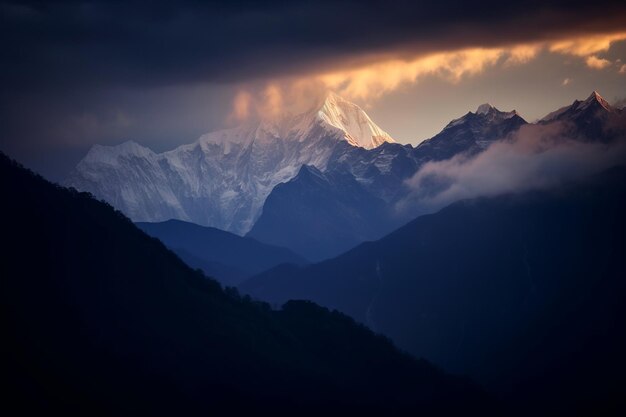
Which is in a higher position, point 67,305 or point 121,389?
point 67,305

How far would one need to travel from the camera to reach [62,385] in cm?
15312

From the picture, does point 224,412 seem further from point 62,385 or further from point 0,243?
point 0,243

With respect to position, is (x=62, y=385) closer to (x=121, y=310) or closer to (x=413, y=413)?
(x=121, y=310)

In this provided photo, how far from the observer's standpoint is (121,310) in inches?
7323

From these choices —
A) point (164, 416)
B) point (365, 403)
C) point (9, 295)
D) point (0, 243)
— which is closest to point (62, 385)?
point (164, 416)

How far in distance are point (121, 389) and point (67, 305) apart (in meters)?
24.1

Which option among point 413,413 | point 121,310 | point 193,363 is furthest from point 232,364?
point 413,413

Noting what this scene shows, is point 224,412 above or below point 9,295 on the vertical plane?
below

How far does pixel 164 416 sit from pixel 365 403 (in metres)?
43.7

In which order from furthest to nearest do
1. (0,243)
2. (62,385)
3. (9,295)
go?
(0,243) → (9,295) → (62,385)

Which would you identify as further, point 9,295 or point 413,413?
point 413,413

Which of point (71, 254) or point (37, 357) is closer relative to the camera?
point (37, 357)

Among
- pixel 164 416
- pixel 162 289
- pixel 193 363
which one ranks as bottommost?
pixel 164 416

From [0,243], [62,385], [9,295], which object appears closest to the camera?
[62,385]
